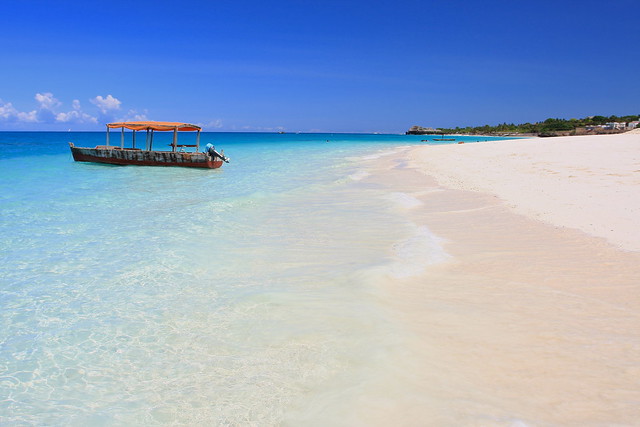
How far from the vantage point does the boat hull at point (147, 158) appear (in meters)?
27.2

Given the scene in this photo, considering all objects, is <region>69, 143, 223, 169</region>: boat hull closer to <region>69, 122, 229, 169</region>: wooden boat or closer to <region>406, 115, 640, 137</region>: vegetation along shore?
<region>69, 122, 229, 169</region>: wooden boat

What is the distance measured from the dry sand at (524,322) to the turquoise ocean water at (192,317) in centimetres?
49

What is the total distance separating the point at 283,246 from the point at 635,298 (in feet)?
17.9

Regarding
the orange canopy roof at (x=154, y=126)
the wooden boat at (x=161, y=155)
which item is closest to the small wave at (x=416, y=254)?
the wooden boat at (x=161, y=155)

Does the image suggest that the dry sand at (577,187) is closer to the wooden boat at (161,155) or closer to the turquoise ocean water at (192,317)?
the turquoise ocean water at (192,317)

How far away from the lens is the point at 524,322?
4266 mm

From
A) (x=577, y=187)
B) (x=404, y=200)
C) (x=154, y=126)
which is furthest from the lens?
(x=154, y=126)

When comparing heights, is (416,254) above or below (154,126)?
below

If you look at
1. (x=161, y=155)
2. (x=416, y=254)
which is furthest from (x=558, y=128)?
(x=416, y=254)

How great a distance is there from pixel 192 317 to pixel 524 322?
12.7ft

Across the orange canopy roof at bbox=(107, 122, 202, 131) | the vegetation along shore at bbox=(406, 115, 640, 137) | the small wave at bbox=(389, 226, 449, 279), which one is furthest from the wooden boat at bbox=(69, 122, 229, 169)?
the vegetation along shore at bbox=(406, 115, 640, 137)

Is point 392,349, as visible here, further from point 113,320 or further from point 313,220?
point 313,220

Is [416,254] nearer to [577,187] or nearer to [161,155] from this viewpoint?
[577,187]

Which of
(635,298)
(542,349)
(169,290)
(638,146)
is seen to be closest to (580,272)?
(635,298)
